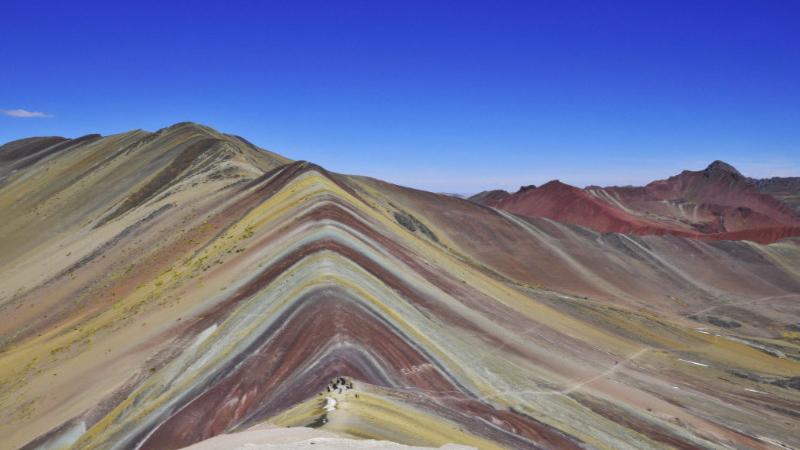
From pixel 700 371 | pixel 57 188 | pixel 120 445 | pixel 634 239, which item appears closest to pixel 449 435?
pixel 120 445

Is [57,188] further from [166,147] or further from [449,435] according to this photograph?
[449,435]

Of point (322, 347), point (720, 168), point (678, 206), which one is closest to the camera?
point (322, 347)

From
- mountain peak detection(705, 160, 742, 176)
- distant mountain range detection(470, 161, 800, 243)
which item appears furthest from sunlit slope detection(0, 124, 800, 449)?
mountain peak detection(705, 160, 742, 176)

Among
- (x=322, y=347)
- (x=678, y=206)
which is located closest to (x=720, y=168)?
(x=678, y=206)

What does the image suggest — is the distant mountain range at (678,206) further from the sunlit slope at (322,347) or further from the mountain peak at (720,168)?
the sunlit slope at (322,347)

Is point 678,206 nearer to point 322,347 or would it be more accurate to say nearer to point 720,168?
point 720,168

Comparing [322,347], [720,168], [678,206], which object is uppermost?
[720,168]

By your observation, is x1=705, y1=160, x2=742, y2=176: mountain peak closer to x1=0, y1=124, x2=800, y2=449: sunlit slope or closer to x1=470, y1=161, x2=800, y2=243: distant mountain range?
x1=470, y1=161, x2=800, y2=243: distant mountain range
